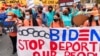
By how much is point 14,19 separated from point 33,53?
2.60 metres

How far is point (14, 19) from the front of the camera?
11.2 meters

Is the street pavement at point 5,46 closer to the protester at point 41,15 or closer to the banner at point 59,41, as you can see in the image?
the protester at point 41,15

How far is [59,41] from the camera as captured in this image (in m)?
8.78

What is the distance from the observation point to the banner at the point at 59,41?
8.70 metres

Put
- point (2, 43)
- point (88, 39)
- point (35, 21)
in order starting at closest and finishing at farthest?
point (88, 39)
point (35, 21)
point (2, 43)

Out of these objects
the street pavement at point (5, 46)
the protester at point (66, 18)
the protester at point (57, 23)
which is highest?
the protester at point (57, 23)

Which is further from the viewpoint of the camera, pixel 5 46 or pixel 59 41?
pixel 5 46

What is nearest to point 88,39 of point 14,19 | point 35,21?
point 35,21

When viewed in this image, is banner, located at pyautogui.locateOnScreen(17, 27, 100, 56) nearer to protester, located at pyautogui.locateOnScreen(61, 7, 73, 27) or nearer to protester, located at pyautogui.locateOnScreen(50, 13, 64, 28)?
protester, located at pyautogui.locateOnScreen(50, 13, 64, 28)

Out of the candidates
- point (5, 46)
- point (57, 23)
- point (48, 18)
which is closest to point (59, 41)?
point (57, 23)

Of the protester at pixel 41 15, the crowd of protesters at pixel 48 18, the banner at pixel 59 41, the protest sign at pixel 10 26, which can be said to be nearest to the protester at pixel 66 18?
the crowd of protesters at pixel 48 18

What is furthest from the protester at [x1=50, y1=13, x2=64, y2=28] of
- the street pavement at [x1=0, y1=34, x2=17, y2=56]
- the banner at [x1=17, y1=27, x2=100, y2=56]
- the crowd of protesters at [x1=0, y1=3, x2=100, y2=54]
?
the street pavement at [x1=0, y1=34, x2=17, y2=56]

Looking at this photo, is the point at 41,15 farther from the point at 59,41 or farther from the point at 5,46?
the point at 59,41

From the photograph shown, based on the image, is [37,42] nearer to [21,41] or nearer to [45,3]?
[21,41]
